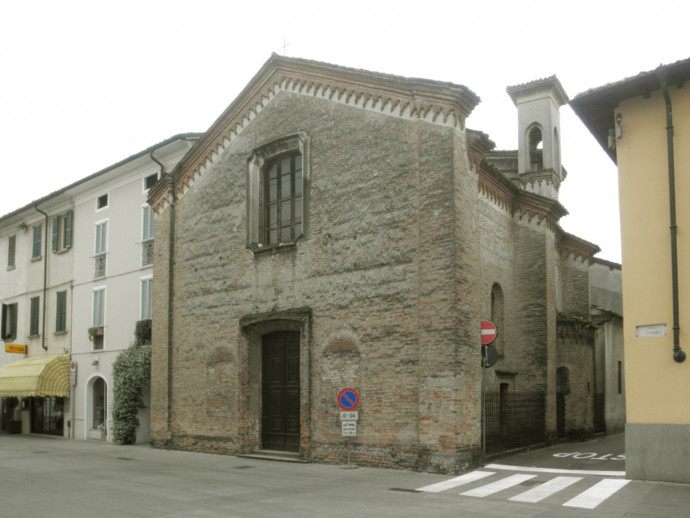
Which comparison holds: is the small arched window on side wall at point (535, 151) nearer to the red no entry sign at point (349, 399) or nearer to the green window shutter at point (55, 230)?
the red no entry sign at point (349, 399)

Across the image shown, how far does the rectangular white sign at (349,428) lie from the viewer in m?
14.1

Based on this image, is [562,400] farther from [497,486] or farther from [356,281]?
[497,486]

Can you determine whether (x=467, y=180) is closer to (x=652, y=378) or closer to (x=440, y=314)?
(x=440, y=314)

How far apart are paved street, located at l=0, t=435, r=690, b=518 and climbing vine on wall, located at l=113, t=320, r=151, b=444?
4751mm

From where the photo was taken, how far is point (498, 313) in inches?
703

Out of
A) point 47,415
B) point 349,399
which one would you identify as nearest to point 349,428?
point 349,399

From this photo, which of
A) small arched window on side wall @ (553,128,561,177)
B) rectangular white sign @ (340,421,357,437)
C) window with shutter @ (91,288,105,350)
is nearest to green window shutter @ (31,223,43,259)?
window with shutter @ (91,288,105,350)

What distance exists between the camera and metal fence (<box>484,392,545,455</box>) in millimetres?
14922

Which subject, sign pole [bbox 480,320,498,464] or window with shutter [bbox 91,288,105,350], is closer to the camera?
sign pole [bbox 480,320,498,464]

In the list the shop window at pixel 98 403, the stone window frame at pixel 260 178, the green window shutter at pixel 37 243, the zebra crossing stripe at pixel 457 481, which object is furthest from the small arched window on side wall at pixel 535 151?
the green window shutter at pixel 37 243

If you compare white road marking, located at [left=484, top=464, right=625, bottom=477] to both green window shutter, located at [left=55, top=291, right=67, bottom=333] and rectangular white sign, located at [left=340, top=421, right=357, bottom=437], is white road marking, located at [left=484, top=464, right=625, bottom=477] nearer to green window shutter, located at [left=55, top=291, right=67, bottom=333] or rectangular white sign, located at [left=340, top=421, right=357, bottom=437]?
rectangular white sign, located at [left=340, top=421, right=357, bottom=437]

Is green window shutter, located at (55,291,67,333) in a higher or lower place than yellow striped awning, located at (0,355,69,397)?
higher

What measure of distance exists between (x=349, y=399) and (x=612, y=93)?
760 cm

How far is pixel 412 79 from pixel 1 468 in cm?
1217
